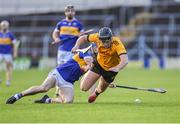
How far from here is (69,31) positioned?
23.3 metres

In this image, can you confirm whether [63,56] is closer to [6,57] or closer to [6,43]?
[6,57]

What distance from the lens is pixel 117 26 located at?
170 ft

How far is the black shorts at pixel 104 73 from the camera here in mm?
17828

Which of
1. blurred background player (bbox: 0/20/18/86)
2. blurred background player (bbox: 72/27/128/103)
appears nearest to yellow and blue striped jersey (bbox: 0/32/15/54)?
blurred background player (bbox: 0/20/18/86)

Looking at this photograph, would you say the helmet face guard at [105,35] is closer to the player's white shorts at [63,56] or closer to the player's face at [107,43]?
the player's face at [107,43]

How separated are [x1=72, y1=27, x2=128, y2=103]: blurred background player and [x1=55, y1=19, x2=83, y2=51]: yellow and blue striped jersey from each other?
494 cm

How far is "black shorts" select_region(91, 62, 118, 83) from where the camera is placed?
58.5ft

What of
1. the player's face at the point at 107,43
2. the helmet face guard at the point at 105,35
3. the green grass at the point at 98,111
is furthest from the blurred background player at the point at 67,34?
the helmet face guard at the point at 105,35

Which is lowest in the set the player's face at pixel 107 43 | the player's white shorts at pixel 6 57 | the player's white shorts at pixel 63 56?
the player's white shorts at pixel 6 57

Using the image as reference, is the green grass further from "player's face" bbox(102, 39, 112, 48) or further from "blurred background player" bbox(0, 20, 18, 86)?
"blurred background player" bbox(0, 20, 18, 86)

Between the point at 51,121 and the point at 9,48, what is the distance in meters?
17.1

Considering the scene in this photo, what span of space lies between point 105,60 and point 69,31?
222 inches

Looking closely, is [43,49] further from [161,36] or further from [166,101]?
[166,101]

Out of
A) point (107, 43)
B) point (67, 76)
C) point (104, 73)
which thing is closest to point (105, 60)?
point (104, 73)
